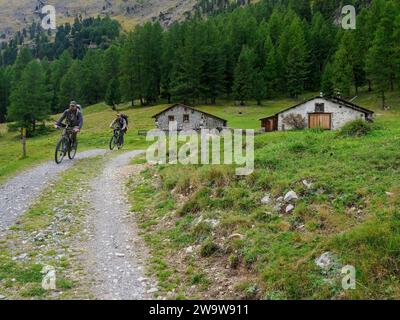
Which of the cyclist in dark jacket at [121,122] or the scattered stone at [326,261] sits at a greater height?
the cyclist in dark jacket at [121,122]

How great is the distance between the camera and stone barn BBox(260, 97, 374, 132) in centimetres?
5234

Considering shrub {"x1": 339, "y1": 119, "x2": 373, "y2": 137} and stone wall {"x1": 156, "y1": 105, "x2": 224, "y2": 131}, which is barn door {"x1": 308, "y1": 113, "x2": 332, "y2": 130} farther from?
shrub {"x1": 339, "y1": 119, "x2": 373, "y2": 137}

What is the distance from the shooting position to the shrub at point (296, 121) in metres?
54.1

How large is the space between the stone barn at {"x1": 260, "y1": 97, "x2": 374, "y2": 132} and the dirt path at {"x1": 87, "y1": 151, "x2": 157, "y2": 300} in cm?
4162

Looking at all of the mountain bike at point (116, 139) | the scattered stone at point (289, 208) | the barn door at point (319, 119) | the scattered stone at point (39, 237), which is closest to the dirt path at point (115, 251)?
the scattered stone at point (39, 237)

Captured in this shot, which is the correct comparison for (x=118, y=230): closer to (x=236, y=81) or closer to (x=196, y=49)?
(x=236, y=81)

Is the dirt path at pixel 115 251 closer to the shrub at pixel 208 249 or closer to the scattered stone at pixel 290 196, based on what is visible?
the shrub at pixel 208 249

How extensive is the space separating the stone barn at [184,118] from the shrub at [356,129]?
4840cm

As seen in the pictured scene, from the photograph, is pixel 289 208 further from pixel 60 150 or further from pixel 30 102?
pixel 30 102

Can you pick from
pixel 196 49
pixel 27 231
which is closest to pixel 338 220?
pixel 27 231

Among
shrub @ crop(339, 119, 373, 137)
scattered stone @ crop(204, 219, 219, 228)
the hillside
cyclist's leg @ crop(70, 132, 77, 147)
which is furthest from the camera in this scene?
cyclist's leg @ crop(70, 132, 77, 147)

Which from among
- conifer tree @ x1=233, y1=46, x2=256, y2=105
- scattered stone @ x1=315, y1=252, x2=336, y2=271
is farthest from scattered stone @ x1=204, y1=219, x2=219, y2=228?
conifer tree @ x1=233, y1=46, x2=256, y2=105

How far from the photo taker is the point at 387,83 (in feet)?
236
